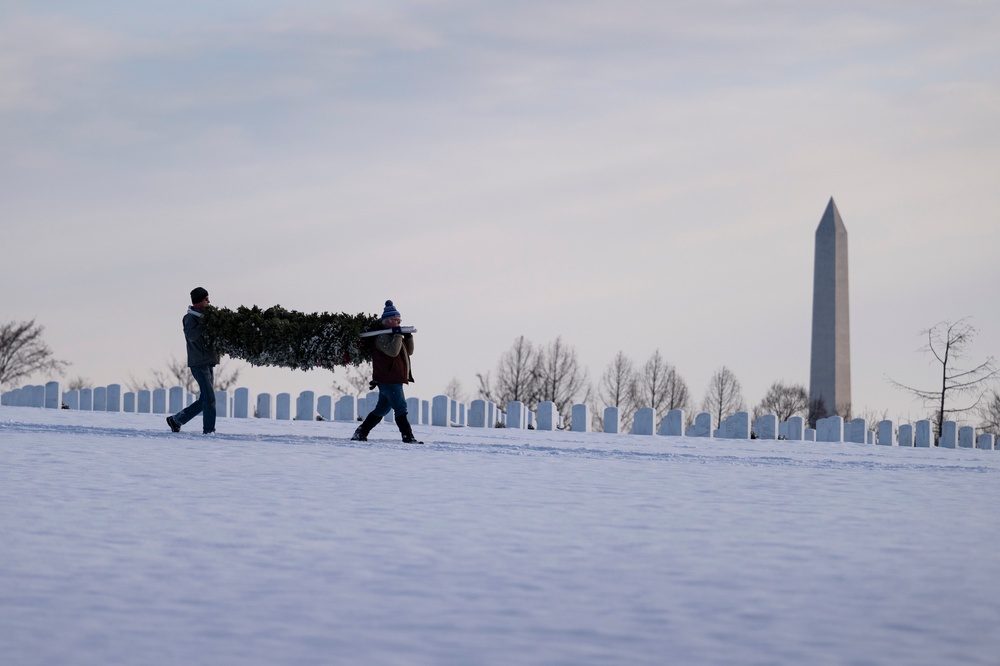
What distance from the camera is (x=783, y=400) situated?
61.5m

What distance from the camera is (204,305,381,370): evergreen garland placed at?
16.1 metres

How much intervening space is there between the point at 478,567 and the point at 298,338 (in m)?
10.5

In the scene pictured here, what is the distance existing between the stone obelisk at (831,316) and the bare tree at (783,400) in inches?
734

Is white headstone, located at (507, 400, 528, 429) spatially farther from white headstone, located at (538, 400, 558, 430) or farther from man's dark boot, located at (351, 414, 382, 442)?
man's dark boot, located at (351, 414, 382, 442)

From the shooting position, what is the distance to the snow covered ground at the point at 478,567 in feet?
15.0

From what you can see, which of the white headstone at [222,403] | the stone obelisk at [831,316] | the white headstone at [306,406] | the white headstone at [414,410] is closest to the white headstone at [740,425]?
the white headstone at [414,410]

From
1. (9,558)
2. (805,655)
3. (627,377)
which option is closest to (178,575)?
(9,558)

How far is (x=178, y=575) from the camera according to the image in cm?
580

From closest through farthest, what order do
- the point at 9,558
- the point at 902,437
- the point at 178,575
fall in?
the point at 178,575 → the point at 9,558 → the point at 902,437

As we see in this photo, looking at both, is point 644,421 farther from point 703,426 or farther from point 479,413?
point 479,413

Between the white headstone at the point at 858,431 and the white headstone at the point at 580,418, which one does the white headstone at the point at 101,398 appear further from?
the white headstone at the point at 858,431

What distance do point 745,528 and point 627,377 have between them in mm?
47606

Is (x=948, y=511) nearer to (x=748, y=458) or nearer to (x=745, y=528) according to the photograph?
(x=745, y=528)

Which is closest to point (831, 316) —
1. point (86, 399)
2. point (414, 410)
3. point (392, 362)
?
point (414, 410)
